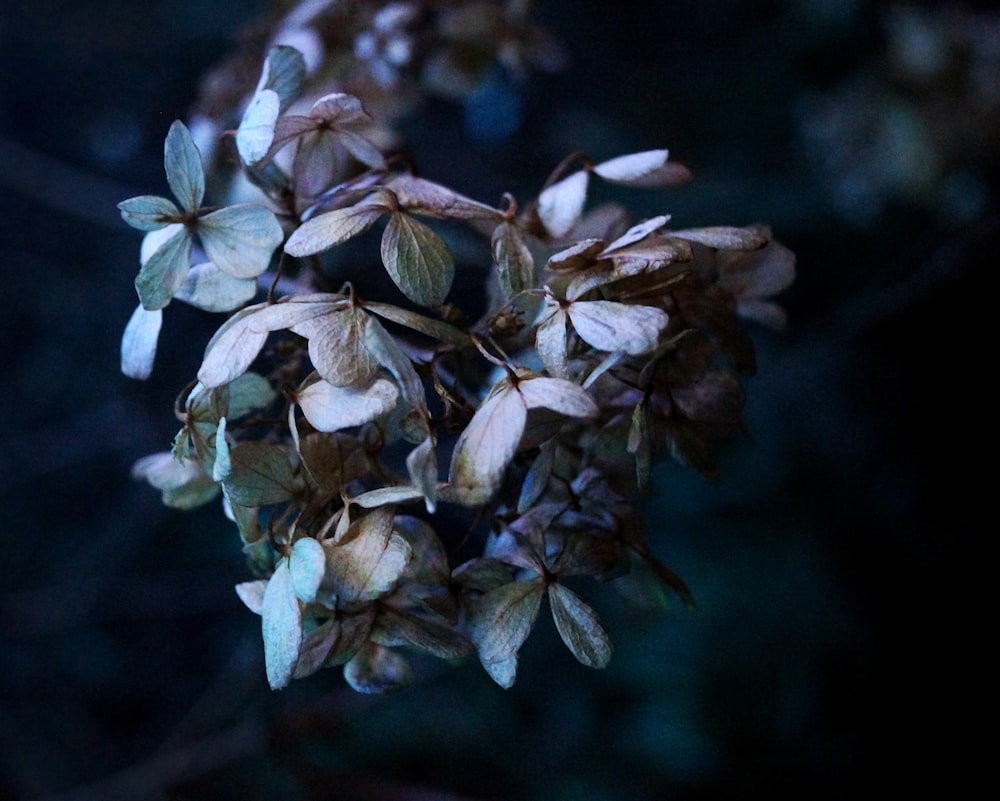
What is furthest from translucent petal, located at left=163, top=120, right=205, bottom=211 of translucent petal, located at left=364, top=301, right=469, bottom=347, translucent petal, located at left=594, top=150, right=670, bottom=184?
translucent petal, located at left=594, top=150, right=670, bottom=184

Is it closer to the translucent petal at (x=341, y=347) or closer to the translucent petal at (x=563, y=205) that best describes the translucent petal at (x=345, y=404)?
the translucent petal at (x=341, y=347)

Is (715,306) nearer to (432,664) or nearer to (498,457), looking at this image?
(498,457)

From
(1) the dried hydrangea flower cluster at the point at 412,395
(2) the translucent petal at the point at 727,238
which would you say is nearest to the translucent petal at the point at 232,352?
(1) the dried hydrangea flower cluster at the point at 412,395

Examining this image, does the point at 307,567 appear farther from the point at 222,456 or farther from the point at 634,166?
the point at 634,166

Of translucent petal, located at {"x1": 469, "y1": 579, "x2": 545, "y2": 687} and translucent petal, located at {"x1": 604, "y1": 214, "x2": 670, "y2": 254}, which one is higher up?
translucent petal, located at {"x1": 604, "y1": 214, "x2": 670, "y2": 254}

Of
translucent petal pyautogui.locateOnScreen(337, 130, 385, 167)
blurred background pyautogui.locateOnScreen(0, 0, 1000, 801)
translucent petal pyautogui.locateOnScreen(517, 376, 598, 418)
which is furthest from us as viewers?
blurred background pyautogui.locateOnScreen(0, 0, 1000, 801)

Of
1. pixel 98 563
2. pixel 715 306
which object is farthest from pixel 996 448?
pixel 98 563

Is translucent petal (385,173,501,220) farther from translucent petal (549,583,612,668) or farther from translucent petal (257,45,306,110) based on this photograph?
translucent petal (549,583,612,668)
